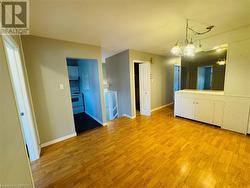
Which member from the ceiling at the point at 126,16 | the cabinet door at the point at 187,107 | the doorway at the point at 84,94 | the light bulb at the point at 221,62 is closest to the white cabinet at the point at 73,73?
the doorway at the point at 84,94

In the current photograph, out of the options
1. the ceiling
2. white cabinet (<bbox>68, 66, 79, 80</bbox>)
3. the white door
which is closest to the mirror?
the ceiling

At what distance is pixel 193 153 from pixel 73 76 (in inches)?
190

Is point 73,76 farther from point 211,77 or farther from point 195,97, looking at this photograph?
point 211,77


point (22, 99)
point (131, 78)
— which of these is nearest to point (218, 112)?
point (131, 78)

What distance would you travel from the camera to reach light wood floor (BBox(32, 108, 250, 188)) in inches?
61.9

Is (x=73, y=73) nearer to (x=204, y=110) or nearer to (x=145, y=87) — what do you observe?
(x=145, y=87)

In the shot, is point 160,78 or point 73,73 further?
point 160,78

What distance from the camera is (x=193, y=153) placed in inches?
81.3

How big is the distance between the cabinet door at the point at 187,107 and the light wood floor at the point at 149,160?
56cm

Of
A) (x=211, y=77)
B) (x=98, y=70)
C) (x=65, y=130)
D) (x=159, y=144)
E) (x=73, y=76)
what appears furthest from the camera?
(x=73, y=76)

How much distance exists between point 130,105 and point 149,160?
2142mm

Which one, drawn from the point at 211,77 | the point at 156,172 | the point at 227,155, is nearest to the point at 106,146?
the point at 156,172

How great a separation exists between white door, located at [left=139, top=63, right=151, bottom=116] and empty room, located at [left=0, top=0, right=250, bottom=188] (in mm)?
416

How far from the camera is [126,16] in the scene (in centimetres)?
175
